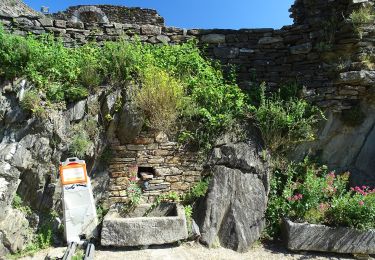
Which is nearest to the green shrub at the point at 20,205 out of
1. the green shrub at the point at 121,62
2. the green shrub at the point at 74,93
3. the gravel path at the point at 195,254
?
the gravel path at the point at 195,254

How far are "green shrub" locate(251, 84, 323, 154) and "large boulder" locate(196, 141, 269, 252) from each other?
12.8 inches

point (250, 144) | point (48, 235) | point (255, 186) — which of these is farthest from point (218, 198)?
point (48, 235)

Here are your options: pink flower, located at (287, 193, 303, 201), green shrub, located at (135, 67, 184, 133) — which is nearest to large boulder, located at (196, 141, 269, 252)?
pink flower, located at (287, 193, 303, 201)

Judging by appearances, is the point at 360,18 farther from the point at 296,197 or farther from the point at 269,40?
the point at 296,197

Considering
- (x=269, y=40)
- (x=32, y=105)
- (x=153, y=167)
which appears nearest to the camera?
(x=32, y=105)

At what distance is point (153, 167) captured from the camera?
560cm

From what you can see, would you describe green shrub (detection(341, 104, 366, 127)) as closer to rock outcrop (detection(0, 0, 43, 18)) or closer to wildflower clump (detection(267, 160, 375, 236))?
wildflower clump (detection(267, 160, 375, 236))

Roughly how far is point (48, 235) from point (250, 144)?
11.6 ft

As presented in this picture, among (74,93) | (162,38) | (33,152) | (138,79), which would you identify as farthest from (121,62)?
(33,152)

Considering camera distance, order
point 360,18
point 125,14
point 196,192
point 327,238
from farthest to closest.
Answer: point 125,14, point 360,18, point 196,192, point 327,238

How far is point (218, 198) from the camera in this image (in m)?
5.33

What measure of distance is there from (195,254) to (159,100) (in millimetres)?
2504

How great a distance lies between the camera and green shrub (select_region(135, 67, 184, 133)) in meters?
5.51

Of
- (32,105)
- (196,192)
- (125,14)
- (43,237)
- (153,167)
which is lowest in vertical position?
(43,237)
